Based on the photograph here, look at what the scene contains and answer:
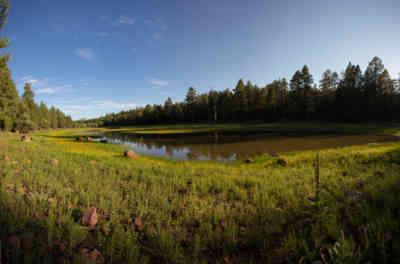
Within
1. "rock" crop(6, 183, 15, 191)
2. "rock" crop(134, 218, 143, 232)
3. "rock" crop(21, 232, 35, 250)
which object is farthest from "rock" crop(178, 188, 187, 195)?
"rock" crop(6, 183, 15, 191)

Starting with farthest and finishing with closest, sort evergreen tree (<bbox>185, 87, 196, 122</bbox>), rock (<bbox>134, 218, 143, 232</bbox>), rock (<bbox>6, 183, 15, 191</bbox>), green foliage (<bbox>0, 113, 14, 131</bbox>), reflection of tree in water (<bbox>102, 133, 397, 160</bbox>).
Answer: evergreen tree (<bbox>185, 87, 196, 122</bbox>) → green foliage (<bbox>0, 113, 14, 131</bbox>) → reflection of tree in water (<bbox>102, 133, 397, 160</bbox>) → rock (<bbox>6, 183, 15, 191</bbox>) → rock (<bbox>134, 218, 143, 232</bbox>)

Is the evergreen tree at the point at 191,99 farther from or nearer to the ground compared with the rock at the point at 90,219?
farther from the ground

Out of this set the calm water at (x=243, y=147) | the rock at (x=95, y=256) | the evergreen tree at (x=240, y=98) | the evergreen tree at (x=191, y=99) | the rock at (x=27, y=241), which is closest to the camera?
the rock at (x=95, y=256)

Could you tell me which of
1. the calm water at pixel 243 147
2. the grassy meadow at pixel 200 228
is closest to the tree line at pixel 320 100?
the calm water at pixel 243 147

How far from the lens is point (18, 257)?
2.34 m

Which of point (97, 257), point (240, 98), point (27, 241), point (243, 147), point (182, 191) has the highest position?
point (240, 98)

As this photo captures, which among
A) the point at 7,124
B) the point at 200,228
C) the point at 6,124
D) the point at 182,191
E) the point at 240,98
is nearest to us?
the point at 200,228

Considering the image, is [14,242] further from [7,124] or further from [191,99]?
[191,99]

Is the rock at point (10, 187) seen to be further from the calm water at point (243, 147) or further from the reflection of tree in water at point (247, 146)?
the reflection of tree in water at point (247, 146)

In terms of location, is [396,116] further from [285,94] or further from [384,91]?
[285,94]

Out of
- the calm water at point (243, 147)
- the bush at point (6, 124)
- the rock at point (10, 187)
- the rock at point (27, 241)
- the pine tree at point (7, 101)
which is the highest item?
the pine tree at point (7, 101)

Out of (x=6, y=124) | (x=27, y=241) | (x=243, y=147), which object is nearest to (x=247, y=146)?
(x=243, y=147)

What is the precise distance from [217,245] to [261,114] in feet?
248

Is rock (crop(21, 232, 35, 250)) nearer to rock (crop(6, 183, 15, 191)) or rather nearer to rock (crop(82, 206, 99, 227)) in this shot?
rock (crop(82, 206, 99, 227))
